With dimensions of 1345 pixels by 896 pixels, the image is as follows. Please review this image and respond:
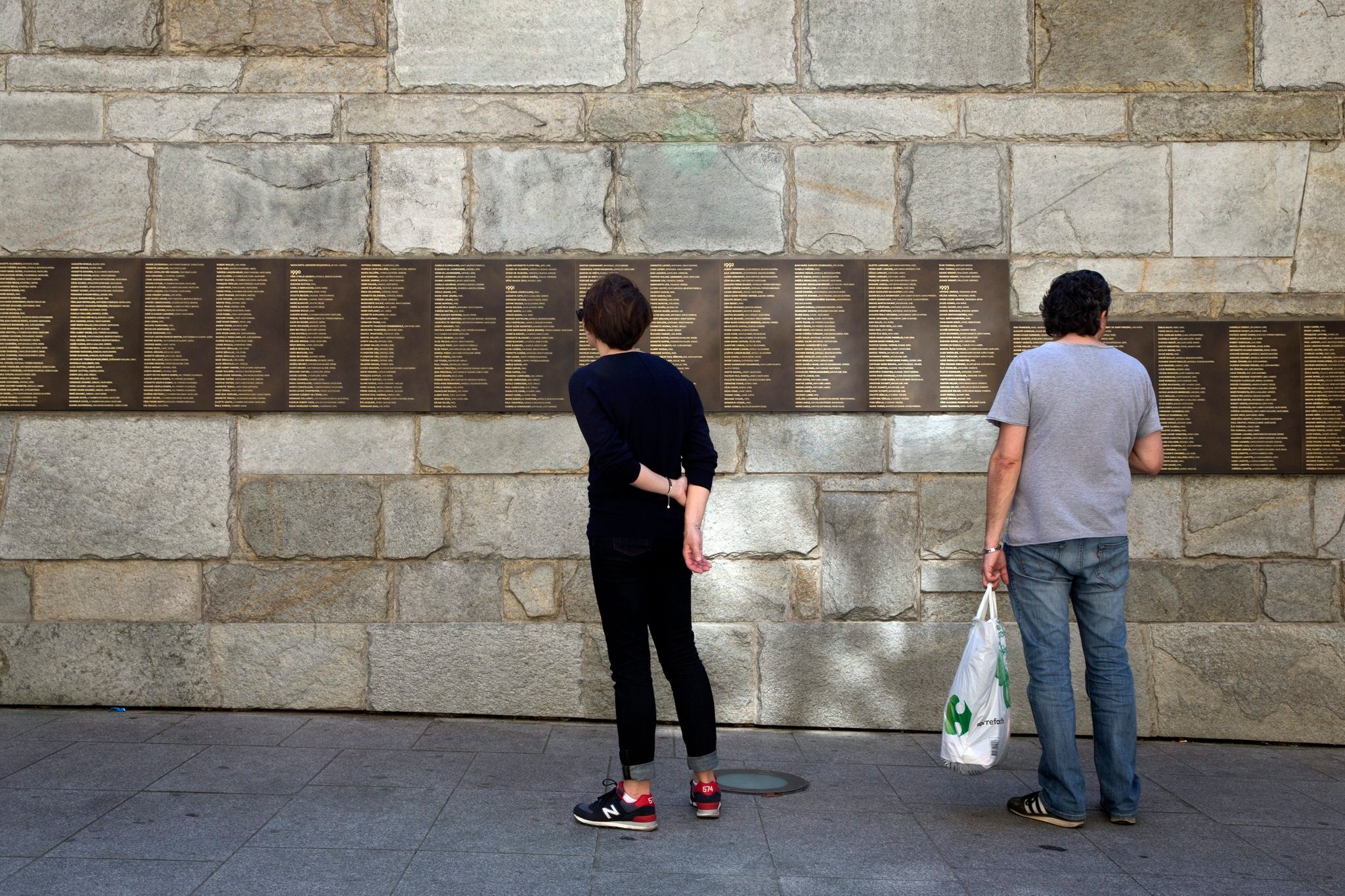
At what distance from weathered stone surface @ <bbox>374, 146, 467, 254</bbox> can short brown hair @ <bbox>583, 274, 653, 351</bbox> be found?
190cm

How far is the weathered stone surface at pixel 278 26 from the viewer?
538 centimetres

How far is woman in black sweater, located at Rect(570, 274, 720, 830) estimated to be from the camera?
11.8 feet

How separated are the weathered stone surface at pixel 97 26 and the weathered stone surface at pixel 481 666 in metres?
3.06

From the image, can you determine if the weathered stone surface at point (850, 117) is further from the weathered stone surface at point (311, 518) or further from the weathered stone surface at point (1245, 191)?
the weathered stone surface at point (311, 518)

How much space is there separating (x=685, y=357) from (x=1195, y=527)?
8.32 ft

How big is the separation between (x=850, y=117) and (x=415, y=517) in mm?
2821

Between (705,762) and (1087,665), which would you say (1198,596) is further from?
(705,762)

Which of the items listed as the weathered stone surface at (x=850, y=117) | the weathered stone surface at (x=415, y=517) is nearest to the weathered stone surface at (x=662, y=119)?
the weathered stone surface at (x=850, y=117)

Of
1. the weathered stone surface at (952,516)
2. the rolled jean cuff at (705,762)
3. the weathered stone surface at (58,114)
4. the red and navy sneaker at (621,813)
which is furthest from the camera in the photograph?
the weathered stone surface at (58,114)

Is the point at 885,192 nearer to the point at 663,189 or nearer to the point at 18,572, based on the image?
the point at 663,189

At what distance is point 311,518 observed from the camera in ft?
17.5

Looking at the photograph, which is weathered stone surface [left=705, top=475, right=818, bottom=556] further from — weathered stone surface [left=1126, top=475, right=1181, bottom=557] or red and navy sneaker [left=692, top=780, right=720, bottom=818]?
red and navy sneaker [left=692, top=780, right=720, bottom=818]

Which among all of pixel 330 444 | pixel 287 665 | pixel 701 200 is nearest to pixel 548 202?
pixel 701 200

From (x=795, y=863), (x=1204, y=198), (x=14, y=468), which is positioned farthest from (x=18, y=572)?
(x=1204, y=198)
